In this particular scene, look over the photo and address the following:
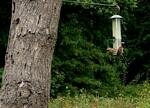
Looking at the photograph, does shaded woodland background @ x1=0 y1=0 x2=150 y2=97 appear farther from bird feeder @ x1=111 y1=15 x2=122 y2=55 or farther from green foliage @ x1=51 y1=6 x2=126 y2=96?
bird feeder @ x1=111 y1=15 x2=122 y2=55

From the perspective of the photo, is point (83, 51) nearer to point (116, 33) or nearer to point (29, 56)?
point (116, 33)

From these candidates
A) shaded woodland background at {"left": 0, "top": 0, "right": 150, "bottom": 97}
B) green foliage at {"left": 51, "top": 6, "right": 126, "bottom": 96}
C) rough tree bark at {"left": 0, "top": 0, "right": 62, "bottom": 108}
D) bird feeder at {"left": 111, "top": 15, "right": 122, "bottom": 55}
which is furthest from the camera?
green foliage at {"left": 51, "top": 6, "right": 126, "bottom": 96}

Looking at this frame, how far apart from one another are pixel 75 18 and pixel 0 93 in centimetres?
1025

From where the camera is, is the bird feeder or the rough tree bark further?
the bird feeder

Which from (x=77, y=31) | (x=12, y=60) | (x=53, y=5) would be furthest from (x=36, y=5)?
(x=77, y=31)

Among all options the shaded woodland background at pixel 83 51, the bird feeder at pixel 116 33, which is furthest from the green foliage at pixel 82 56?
the bird feeder at pixel 116 33

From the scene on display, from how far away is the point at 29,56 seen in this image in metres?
5.14

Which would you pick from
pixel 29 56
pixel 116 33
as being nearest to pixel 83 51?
pixel 116 33

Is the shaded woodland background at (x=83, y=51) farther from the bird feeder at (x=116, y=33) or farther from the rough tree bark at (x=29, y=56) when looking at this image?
the rough tree bark at (x=29, y=56)

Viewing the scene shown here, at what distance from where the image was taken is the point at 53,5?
5258 millimetres

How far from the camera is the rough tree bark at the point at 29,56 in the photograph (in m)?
5.12

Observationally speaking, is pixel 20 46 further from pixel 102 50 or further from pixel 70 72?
pixel 102 50

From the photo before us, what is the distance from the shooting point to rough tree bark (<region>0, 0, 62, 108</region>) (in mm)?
5117

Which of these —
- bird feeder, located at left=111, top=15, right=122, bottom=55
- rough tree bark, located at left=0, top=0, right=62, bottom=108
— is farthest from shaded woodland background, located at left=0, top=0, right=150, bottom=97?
rough tree bark, located at left=0, top=0, right=62, bottom=108
